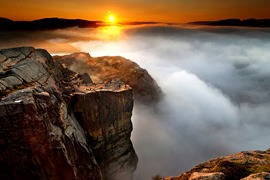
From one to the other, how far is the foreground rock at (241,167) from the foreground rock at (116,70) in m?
70.8

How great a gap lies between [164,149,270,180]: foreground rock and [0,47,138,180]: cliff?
687 inches

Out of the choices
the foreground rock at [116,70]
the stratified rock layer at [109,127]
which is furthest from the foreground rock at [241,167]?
the foreground rock at [116,70]

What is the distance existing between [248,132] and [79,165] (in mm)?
196187

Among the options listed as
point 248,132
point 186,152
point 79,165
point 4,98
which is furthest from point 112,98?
point 248,132

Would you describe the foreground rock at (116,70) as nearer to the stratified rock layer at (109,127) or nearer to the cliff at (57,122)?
the stratified rock layer at (109,127)

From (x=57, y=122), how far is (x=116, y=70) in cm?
6769

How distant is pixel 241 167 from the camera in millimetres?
16438

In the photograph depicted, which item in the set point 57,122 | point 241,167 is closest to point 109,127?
point 57,122

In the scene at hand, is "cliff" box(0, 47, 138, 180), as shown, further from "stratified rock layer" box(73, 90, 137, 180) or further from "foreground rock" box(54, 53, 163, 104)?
"foreground rock" box(54, 53, 163, 104)

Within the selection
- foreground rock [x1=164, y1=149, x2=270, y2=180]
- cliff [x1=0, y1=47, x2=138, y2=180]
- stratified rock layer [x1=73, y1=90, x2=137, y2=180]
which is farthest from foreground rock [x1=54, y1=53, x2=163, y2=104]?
foreground rock [x1=164, y1=149, x2=270, y2=180]

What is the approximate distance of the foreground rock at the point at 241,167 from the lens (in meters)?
15.5

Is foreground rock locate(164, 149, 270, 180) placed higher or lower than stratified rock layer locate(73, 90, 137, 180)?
higher

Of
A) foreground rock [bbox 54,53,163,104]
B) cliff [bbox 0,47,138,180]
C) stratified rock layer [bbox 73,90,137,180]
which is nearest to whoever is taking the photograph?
cliff [bbox 0,47,138,180]

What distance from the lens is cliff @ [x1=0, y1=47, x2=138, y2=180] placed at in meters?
26.8
